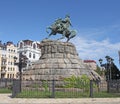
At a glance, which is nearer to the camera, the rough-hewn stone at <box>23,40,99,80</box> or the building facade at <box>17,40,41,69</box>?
the rough-hewn stone at <box>23,40,99,80</box>

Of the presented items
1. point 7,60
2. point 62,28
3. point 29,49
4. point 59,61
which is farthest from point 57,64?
point 29,49

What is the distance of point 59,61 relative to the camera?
34375mm

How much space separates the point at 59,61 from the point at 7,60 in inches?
2485

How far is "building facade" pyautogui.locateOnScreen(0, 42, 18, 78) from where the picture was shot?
308 feet

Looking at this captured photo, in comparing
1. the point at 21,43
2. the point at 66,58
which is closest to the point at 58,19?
the point at 66,58

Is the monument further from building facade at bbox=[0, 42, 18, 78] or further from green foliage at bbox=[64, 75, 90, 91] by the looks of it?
building facade at bbox=[0, 42, 18, 78]

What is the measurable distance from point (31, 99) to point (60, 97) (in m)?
2.43

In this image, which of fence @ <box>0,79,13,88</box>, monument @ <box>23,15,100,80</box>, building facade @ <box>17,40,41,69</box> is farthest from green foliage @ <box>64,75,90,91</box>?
building facade @ <box>17,40,41,69</box>

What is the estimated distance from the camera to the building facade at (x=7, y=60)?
308 feet

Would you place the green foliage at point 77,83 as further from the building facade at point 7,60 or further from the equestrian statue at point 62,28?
the building facade at point 7,60

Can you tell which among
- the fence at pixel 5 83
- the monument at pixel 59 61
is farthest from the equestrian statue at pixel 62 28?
the fence at pixel 5 83

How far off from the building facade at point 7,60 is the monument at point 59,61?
58662 millimetres

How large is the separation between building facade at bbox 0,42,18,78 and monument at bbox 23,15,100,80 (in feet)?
192

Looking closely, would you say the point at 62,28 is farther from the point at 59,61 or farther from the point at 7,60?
the point at 7,60
